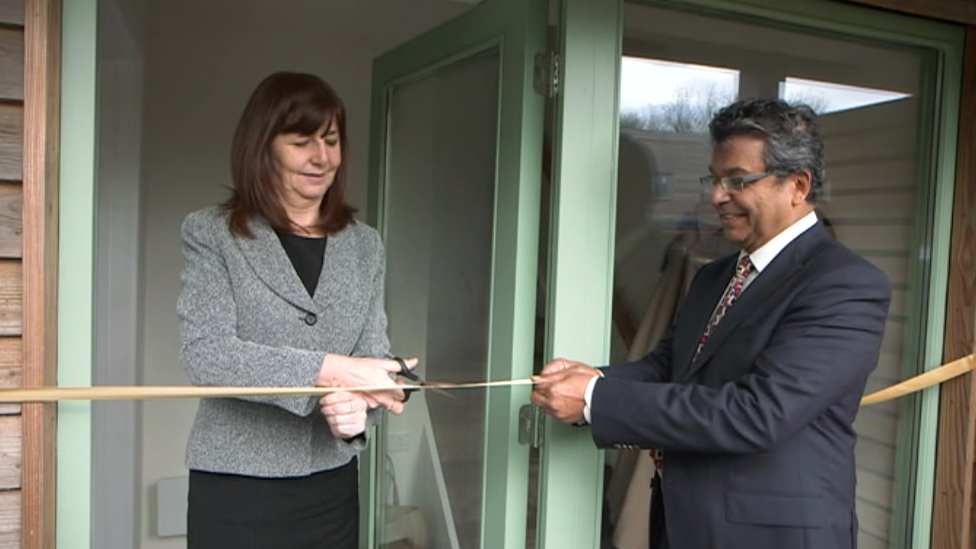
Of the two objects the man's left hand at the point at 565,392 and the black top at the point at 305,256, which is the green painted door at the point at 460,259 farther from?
the black top at the point at 305,256

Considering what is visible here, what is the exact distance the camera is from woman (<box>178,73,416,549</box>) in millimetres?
1520

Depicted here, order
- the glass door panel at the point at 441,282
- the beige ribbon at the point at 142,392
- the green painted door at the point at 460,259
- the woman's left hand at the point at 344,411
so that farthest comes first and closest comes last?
the glass door panel at the point at 441,282, the green painted door at the point at 460,259, the woman's left hand at the point at 344,411, the beige ribbon at the point at 142,392

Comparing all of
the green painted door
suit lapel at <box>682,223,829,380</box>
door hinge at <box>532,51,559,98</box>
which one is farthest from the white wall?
suit lapel at <box>682,223,829,380</box>

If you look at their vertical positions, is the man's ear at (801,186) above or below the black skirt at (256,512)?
above

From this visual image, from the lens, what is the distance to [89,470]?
1.60m

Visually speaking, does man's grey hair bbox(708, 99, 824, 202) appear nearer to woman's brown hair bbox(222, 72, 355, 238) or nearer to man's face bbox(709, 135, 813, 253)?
man's face bbox(709, 135, 813, 253)

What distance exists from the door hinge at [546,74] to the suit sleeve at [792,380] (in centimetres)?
75

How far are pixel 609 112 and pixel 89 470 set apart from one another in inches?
53.3

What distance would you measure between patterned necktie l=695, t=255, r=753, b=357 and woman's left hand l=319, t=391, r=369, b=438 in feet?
2.36

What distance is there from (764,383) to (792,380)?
49 mm

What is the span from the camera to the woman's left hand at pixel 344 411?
152 centimetres

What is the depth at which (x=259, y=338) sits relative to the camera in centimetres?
158

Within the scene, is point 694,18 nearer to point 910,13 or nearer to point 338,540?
point 910,13

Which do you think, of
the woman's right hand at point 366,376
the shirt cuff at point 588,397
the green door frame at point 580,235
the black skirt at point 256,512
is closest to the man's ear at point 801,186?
the green door frame at point 580,235
